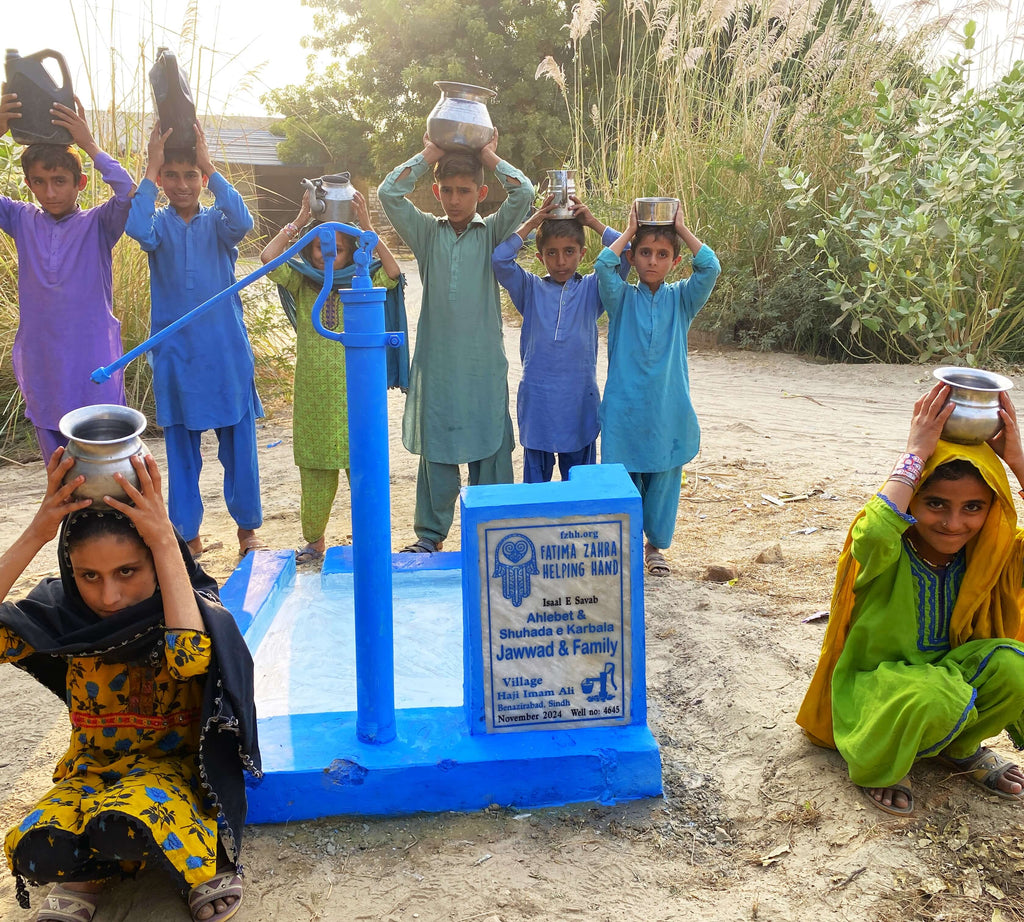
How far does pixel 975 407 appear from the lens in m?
2.20

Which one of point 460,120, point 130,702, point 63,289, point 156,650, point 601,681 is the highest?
point 460,120

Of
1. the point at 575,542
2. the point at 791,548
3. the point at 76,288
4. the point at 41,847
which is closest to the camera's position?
the point at 41,847

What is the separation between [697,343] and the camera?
8938mm

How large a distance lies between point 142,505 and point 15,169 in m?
5.10

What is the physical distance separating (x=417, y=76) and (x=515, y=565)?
17.1 metres

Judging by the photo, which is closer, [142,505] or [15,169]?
[142,505]

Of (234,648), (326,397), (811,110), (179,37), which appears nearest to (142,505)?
(234,648)

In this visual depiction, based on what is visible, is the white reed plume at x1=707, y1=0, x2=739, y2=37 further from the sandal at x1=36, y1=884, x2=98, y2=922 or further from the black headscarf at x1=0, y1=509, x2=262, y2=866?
the sandal at x1=36, y1=884, x2=98, y2=922

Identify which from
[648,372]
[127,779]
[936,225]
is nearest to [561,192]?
[648,372]

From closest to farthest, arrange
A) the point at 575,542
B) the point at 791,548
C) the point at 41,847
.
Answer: the point at 41,847 < the point at 575,542 < the point at 791,548

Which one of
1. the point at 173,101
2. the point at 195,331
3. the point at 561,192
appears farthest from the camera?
the point at 195,331

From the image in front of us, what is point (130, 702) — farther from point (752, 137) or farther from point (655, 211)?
point (752, 137)

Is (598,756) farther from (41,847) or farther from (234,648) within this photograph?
(41,847)

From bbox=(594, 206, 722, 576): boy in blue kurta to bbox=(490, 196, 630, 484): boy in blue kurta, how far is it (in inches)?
4.8
